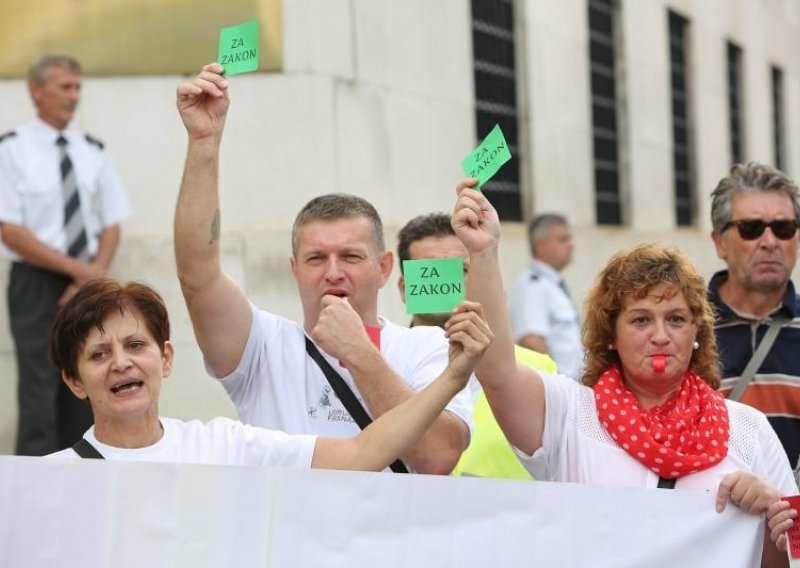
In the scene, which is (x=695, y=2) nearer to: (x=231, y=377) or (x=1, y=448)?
(x=1, y=448)

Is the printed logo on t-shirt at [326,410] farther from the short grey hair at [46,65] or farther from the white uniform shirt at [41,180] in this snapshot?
the short grey hair at [46,65]

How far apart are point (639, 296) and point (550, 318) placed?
5620 millimetres

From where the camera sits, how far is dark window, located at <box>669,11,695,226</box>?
1927cm

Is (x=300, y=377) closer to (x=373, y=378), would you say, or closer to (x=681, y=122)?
(x=373, y=378)

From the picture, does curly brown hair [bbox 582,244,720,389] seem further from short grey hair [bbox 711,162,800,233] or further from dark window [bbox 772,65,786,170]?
dark window [bbox 772,65,786,170]

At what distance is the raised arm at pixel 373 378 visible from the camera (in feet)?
13.9

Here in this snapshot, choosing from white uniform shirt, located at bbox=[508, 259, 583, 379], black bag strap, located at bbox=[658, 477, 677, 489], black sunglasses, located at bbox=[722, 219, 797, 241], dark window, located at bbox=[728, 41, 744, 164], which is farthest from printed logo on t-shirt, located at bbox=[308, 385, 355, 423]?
dark window, located at bbox=[728, 41, 744, 164]

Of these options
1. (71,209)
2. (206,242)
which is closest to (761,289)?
(206,242)

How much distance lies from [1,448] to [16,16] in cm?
255

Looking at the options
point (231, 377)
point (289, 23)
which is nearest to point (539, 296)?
point (289, 23)

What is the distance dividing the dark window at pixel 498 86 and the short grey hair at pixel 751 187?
712 cm

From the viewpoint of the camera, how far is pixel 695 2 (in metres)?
19.9

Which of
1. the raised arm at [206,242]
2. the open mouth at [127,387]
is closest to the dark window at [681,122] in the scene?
the raised arm at [206,242]

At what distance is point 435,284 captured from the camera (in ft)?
13.3
